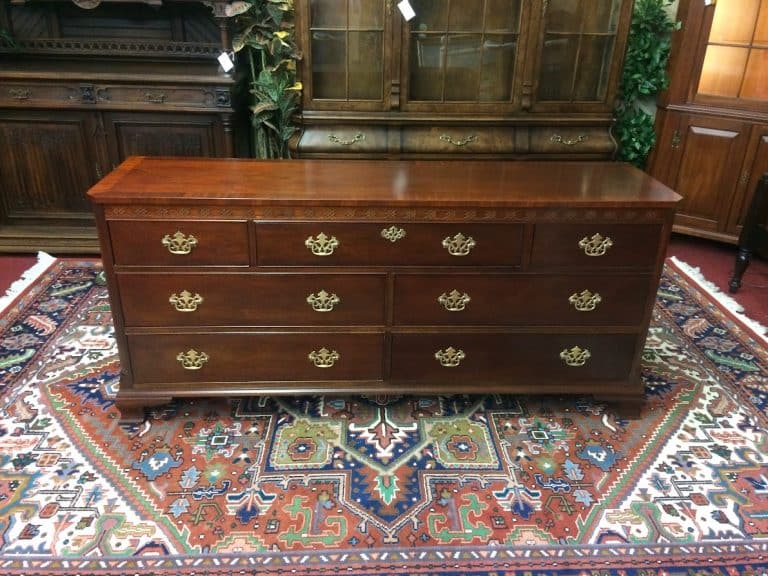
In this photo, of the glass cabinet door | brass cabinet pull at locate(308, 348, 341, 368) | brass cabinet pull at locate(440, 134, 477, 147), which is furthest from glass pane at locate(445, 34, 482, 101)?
brass cabinet pull at locate(308, 348, 341, 368)

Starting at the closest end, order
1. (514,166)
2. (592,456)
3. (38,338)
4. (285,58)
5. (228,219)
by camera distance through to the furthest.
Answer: (228,219) < (592,456) < (514,166) < (38,338) < (285,58)

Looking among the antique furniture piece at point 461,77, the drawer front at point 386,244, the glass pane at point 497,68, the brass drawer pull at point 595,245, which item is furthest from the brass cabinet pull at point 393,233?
the glass pane at point 497,68

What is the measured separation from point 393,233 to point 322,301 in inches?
12.9

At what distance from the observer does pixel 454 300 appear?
6.51 ft

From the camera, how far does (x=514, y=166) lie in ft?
7.70

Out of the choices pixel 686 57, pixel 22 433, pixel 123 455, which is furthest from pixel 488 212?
pixel 686 57

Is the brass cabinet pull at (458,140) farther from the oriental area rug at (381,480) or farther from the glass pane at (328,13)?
the oriental area rug at (381,480)

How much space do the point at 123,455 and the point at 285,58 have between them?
221cm

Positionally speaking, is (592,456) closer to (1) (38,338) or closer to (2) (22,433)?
(2) (22,433)

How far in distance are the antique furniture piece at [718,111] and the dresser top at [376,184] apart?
4.98ft

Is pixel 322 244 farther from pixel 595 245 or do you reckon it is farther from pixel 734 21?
pixel 734 21

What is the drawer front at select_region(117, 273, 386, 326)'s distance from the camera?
1.91 metres

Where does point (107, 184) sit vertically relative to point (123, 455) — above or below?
above

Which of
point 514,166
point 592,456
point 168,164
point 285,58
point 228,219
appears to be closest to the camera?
point 228,219
